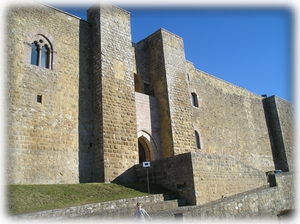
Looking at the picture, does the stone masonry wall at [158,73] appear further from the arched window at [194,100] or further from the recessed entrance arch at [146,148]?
the arched window at [194,100]

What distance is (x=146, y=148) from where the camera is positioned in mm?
16234

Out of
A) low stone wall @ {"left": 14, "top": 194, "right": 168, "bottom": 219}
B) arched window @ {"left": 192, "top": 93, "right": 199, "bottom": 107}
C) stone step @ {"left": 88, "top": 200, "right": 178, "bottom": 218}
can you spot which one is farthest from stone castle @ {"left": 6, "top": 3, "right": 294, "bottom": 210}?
arched window @ {"left": 192, "top": 93, "right": 199, "bottom": 107}

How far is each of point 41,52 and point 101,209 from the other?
735cm

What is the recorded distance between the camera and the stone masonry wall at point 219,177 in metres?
11.8

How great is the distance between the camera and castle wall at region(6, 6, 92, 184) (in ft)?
37.6

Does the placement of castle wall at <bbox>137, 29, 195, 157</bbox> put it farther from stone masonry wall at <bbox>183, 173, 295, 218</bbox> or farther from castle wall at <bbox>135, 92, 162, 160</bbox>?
stone masonry wall at <bbox>183, 173, 295, 218</bbox>

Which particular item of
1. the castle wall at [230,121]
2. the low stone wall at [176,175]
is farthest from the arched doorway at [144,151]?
the castle wall at [230,121]

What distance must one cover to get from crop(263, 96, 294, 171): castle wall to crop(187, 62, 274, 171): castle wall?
2.95 feet

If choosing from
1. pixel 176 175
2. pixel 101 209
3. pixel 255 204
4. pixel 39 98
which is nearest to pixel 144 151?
pixel 176 175

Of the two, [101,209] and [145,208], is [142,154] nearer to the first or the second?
[145,208]

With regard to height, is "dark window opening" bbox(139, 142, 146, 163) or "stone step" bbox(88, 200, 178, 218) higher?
"dark window opening" bbox(139, 142, 146, 163)

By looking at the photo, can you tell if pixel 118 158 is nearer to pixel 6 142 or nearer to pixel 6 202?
pixel 6 142

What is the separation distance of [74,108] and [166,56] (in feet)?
21.3

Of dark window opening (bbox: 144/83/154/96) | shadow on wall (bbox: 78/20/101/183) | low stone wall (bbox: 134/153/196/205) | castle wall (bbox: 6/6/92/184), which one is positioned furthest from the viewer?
dark window opening (bbox: 144/83/154/96)
